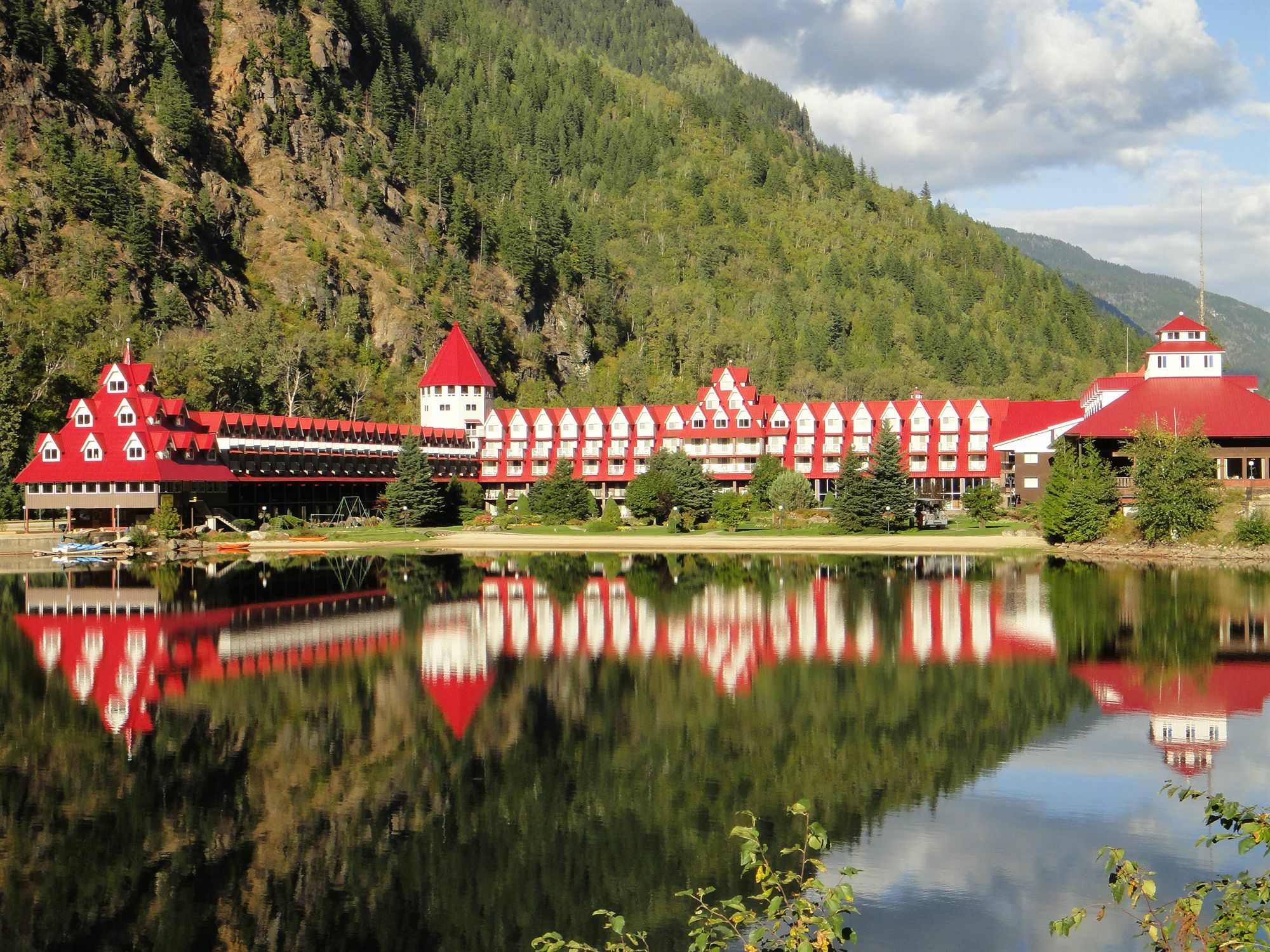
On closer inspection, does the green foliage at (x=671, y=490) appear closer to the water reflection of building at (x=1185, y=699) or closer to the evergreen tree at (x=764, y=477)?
the evergreen tree at (x=764, y=477)

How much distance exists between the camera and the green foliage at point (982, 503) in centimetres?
8888

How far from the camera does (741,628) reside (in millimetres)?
43406

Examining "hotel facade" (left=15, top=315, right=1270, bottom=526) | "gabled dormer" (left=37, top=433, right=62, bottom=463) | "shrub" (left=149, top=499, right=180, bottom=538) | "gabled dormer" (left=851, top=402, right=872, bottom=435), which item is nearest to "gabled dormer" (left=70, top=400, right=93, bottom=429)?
"hotel facade" (left=15, top=315, right=1270, bottom=526)

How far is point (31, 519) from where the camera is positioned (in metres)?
92.3

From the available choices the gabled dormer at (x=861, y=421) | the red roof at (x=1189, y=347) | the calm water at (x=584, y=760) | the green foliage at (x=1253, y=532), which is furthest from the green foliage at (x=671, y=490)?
the calm water at (x=584, y=760)

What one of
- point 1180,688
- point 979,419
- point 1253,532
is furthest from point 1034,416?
point 1180,688

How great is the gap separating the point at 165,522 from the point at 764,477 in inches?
1767

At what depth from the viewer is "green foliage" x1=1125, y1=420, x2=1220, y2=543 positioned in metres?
71.4

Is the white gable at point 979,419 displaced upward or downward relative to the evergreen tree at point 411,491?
upward

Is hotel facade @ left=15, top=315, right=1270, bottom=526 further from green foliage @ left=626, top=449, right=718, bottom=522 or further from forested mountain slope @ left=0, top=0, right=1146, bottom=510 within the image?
forested mountain slope @ left=0, top=0, right=1146, bottom=510

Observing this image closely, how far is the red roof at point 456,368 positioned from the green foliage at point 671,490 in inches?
1156

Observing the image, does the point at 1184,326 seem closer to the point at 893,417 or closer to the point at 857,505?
the point at 857,505

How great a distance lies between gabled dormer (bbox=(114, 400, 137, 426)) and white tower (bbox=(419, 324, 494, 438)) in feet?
110

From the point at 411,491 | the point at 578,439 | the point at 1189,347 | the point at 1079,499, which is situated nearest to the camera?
the point at 1079,499
